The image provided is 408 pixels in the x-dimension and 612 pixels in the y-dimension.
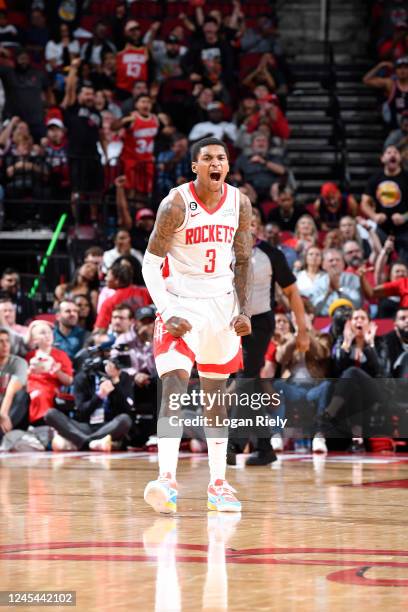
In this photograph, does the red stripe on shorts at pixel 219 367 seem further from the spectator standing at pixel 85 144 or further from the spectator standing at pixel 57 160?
the spectator standing at pixel 57 160

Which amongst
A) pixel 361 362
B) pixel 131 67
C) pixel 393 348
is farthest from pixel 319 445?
pixel 131 67

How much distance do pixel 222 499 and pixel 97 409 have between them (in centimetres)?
513

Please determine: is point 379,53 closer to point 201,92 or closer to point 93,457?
point 201,92

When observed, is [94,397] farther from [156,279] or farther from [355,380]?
[156,279]

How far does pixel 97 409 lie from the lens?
11.3 meters

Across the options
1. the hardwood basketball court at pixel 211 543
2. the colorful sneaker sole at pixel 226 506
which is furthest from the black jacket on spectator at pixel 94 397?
the colorful sneaker sole at pixel 226 506

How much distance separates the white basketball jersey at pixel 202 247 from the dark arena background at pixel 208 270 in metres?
1.17

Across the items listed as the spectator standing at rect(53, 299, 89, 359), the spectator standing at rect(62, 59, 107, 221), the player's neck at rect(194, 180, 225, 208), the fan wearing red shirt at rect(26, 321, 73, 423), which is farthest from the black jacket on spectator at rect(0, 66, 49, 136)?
the player's neck at rect(194, 180, 225, 208)

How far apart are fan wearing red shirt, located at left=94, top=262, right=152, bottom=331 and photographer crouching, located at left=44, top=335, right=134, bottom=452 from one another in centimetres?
95

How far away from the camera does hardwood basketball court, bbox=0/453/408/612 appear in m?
3.89

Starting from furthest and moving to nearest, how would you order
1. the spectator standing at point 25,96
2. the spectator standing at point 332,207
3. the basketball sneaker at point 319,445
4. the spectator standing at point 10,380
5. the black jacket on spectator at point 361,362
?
the spectator standing at point 25,96 < the spectator standing at point 332,207 < the spectator standing at point 10,380 < the black jacket on spectator at point 361,362 < the basketball sneaker at point 319,445

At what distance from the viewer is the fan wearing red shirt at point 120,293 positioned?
1250 cm

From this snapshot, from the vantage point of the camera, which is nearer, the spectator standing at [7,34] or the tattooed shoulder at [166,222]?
the tattooed shoulder at [166,222]

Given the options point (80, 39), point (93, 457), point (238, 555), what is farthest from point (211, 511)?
point (80, 39)
